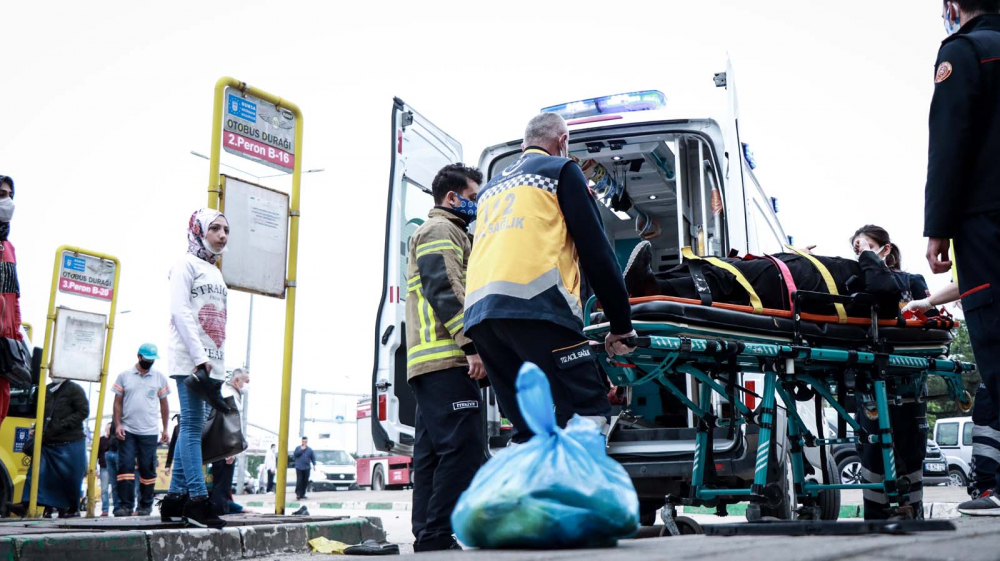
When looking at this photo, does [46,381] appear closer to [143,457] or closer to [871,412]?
[143,457]

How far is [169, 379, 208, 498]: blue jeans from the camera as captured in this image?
506 centimetres

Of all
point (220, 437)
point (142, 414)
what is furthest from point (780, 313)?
point (142, 414)

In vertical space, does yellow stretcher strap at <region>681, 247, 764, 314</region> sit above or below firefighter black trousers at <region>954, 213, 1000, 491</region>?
above

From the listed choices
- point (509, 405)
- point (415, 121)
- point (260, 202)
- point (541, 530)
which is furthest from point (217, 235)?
point (541, 530)

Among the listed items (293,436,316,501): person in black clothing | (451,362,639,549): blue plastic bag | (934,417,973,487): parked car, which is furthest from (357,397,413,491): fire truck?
(451,362,639,549): blue plastic bag

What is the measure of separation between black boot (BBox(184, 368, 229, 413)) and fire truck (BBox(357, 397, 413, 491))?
21554 mm

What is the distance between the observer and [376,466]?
101ft

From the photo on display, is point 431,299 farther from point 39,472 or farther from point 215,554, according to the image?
point 39,472

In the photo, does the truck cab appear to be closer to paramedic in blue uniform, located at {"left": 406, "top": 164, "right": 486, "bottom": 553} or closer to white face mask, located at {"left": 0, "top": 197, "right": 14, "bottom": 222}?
paramedic in blue uniform, located at {"left": 406, "top": 164, "right": 486, "bottom": 553}

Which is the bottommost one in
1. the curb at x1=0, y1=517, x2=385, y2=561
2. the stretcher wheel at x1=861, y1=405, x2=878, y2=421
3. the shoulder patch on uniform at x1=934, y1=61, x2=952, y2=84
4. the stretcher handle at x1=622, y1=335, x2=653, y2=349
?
the curb at x1=0, y1=517, x2=385, y2=561

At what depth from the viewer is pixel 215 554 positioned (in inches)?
194

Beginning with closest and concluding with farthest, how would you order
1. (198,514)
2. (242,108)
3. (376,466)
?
(198,514)
(242,108)
(376,466)

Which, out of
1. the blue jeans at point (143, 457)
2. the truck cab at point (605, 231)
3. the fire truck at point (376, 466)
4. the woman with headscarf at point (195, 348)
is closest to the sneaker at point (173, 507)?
the woman with headscarf at point (195, 348)

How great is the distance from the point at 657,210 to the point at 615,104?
3418mm
